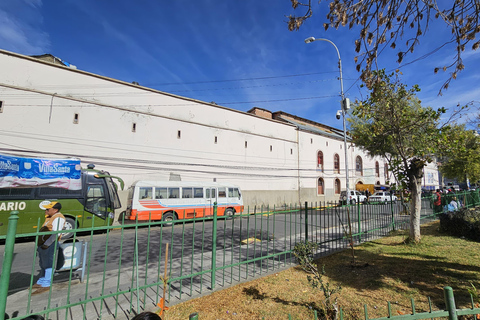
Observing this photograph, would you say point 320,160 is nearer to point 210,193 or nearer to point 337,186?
point 337,186

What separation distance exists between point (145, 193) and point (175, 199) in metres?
1.66

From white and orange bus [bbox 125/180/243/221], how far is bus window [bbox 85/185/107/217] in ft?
4.95

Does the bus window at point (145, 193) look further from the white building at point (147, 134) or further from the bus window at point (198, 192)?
the white building at point (147, 134)

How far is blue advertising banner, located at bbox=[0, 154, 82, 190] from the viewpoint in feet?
28.0

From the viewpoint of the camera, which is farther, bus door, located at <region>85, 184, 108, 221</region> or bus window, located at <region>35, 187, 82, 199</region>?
bus door, located at <region>85, 184, 108, 221</region>

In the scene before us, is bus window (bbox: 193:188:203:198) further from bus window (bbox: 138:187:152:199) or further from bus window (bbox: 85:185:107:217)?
bus window (bbox: 85:185:107:217)

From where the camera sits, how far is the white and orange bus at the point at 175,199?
12127 mm

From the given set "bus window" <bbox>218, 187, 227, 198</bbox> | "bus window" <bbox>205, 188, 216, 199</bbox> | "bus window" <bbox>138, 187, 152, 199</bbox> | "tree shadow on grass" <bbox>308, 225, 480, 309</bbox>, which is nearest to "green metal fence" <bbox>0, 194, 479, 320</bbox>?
"tree shadow on grass" <bbox>308, 225, 480, 309</bbox>

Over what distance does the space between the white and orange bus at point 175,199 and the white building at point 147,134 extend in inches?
161

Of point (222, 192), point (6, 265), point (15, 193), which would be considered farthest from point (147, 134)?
point (6, 265)

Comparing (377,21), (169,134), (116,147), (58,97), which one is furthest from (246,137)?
(377,21)

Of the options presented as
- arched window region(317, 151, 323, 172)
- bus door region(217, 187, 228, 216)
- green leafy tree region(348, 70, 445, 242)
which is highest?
arched window region(317, 151, 323, 172)

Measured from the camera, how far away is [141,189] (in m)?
12.3

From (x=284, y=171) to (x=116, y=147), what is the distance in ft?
54.0
